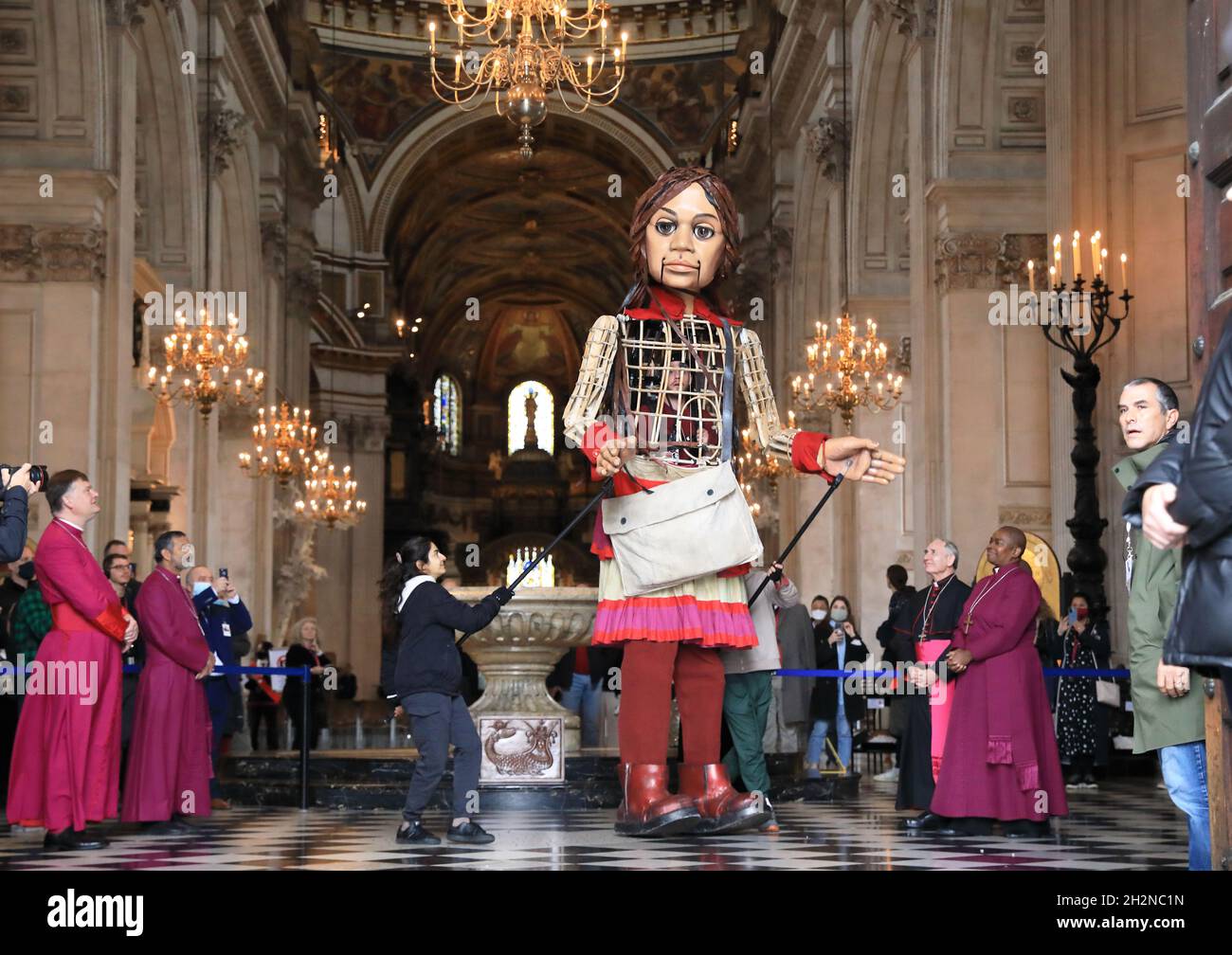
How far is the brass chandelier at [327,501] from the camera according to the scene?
26.7m

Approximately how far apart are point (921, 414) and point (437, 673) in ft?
32.5

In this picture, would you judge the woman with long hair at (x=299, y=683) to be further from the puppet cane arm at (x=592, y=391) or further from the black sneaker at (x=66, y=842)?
the puppet cane arm at (x=592, y=391)

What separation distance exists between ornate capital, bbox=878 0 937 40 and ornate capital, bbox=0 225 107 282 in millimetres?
7794

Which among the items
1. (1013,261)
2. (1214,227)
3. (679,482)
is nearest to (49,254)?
(1013,261)

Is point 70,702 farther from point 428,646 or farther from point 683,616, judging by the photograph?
point 683,616

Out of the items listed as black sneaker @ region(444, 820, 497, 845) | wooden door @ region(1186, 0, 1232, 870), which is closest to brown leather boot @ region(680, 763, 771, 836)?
black sneaker @ region(444, 820, 497, 845)

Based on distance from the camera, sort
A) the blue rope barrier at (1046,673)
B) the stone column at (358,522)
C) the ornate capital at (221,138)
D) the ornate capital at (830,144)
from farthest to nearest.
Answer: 1. the stone column at (358,522)
2. the ornate capital at (830,144)
3. the ornate capital at (221,138)
4. the blue rope barrier at (1046,673)

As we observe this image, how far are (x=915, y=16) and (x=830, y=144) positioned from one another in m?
5.30

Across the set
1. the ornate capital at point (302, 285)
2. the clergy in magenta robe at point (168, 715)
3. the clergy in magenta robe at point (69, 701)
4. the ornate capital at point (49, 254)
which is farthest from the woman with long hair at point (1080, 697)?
the ornate capital at point (302, 285)

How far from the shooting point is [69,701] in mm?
7117

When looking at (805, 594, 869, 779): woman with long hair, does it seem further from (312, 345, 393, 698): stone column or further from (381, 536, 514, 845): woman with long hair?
(312, 345, 393, 698): stone column

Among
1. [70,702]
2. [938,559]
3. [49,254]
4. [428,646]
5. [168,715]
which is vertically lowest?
[168,715]
